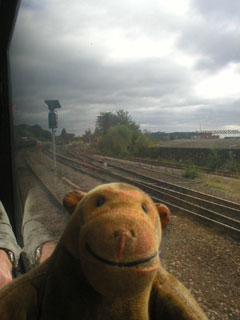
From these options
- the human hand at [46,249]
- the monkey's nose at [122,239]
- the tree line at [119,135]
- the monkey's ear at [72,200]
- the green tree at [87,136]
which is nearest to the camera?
the monkey's nose at [122,239]

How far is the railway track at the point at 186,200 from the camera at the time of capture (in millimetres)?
795

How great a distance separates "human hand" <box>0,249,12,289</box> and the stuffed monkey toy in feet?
1.83

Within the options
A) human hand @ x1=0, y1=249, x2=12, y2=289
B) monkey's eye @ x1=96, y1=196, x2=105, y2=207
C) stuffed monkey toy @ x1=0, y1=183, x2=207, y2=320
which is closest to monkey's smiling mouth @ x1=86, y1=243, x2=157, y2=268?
stuffed monkey toy @ x1=0, y1=183, x2=207, y2=320

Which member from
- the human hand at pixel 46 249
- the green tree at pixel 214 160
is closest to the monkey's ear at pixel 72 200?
the green tree at pixel 214 160

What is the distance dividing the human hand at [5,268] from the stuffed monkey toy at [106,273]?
1.83 feet

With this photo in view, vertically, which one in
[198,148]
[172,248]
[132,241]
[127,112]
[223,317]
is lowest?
[223,317]

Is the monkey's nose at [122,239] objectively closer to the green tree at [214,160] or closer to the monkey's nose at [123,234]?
the monkey's nose at [123,234]

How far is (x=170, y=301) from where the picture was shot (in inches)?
30.1

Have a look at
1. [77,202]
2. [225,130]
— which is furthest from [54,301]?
[225,130]

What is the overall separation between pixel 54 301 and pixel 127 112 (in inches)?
21.2

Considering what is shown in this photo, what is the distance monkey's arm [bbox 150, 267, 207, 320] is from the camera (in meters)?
0.75

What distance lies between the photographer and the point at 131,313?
71cm

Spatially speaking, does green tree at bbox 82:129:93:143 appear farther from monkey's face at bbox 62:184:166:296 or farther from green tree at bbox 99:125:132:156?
monkey's face at bbox 62:184:166:296

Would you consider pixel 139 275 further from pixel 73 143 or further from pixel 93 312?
pixel 73 143
